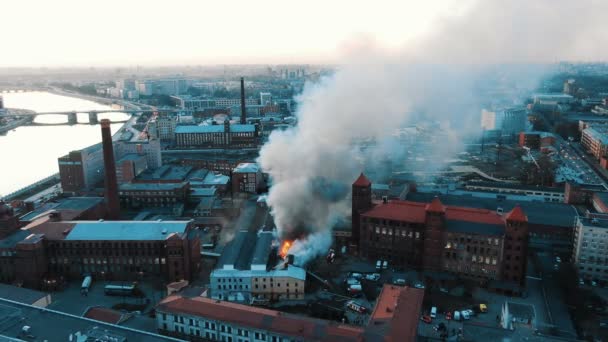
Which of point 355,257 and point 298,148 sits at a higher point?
point 298,148

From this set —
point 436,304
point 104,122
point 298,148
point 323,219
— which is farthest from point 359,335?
point 104,122

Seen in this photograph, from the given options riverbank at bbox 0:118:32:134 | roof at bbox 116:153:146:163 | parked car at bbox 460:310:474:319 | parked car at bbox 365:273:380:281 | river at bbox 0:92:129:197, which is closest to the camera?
parked car at bbox 460:310:474:319

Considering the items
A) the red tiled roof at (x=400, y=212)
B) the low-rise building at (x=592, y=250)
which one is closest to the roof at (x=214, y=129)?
the red tiled roof at (x=400, y=212)

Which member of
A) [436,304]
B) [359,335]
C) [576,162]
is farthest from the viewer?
[576,162]

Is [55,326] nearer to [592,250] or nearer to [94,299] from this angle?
[94,299]

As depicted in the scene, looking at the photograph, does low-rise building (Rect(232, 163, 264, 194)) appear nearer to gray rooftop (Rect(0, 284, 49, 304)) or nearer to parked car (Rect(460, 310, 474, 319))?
gray rooftop (Rect(0, 284, 49, 304))

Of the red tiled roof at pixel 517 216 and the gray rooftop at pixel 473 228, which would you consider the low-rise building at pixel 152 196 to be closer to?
the gray rooftop at pixel 473 228

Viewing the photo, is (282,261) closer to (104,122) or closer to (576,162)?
(104,122)

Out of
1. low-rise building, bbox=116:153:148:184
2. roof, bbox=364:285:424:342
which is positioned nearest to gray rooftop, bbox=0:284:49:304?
roof, bbox=364:285:424:342
